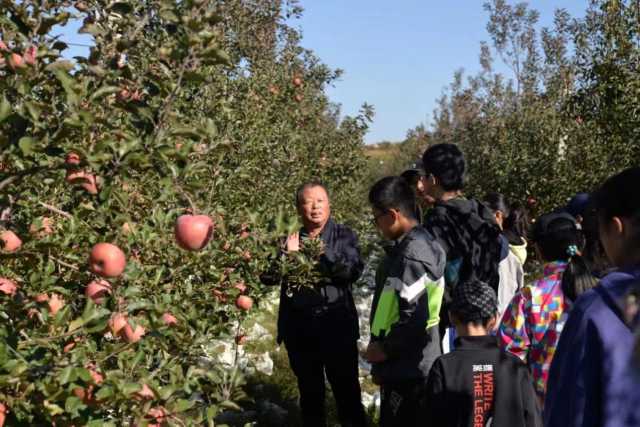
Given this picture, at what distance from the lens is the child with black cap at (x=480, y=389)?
2.79 meters

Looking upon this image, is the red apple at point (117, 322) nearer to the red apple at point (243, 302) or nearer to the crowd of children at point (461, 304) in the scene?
the crowd of children at point (461, 304)

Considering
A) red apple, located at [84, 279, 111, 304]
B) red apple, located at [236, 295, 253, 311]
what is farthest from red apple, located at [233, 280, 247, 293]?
red apple, located at [84, 279, 111, 304]

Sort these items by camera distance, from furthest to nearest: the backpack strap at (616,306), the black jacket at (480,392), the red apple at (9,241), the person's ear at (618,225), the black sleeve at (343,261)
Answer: the black sleeve at (343,261) < the black jacket at (480,392) < the red apple at (9,241) < the person's ear at (618,225) < the backpack strap at (616,306)

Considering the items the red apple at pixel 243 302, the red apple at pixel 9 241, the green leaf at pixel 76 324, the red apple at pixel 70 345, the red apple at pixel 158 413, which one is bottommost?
the red apple at pixel 158 413

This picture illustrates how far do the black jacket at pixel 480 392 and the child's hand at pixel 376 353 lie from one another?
1.53ft

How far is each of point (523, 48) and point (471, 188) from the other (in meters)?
5.74

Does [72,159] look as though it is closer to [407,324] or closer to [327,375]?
[407,324]

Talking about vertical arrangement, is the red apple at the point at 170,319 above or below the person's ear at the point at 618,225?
below

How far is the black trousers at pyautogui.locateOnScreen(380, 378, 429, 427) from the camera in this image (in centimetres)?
326

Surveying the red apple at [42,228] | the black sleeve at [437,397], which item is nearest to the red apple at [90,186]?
the red apple at [42,228]

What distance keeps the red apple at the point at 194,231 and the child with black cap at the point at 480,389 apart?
1.18 meters

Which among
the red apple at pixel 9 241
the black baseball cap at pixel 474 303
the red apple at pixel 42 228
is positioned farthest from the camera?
the black baseball cap at pixel 474 303

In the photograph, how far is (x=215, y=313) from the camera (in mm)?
3186

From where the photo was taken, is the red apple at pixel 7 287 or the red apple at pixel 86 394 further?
the red apple at pixel 7 287
